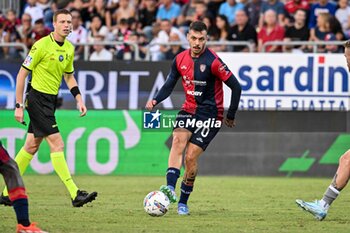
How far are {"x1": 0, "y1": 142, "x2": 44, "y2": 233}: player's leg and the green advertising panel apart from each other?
10485 mm

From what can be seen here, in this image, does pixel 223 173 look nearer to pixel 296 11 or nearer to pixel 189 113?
pixel 296 11

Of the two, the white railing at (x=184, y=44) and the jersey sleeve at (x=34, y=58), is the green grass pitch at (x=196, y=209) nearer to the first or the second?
the jersey sleeve at (x=34, y=58)

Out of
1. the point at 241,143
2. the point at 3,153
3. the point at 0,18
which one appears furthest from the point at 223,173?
the point at 3,153

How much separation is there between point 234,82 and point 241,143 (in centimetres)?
789

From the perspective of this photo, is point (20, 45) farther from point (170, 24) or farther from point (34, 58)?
point (34, 58)

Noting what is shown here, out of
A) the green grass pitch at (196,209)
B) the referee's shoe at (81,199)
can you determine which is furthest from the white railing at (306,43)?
the referee's shoe at (81,199)

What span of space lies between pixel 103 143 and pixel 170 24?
374 cm

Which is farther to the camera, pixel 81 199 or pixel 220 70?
pixel 81 199

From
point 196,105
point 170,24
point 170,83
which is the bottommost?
point 170,24

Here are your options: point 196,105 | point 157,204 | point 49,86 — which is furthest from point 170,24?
point 157,204

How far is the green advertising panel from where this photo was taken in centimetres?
2023

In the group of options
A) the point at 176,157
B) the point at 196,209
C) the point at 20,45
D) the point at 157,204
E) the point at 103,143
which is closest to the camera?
the point at 157,204

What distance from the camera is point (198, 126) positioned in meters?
12.9

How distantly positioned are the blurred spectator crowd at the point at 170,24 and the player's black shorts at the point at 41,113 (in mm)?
7786
